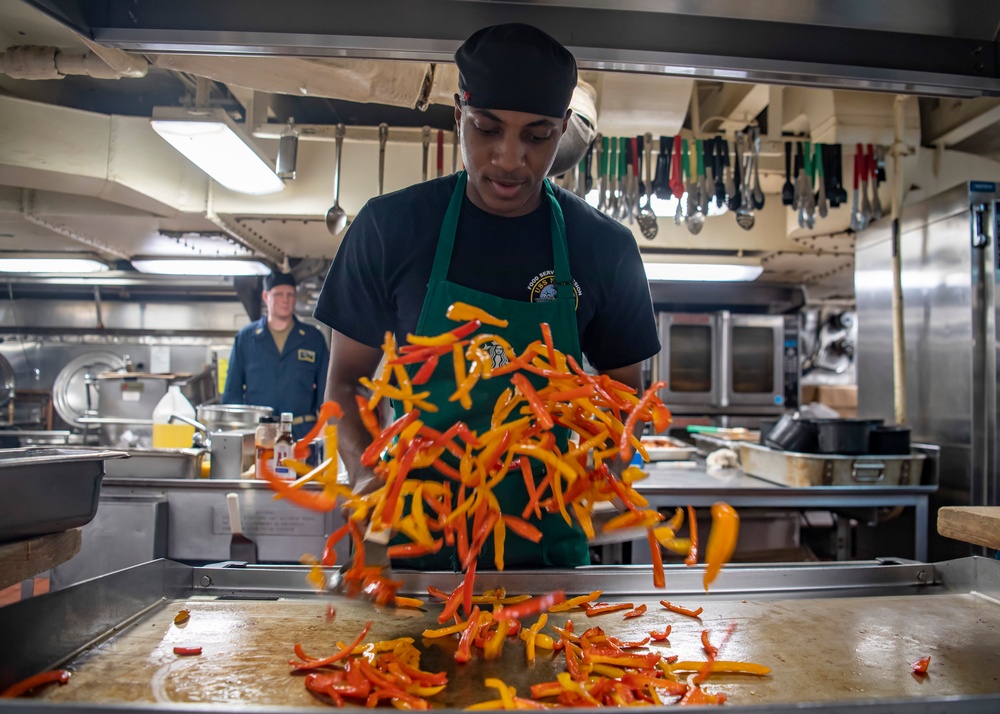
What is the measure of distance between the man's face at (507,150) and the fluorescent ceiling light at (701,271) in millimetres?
3992

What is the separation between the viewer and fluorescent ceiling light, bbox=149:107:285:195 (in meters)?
2.91

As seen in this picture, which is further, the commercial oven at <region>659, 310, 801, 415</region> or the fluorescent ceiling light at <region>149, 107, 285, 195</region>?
the commercial oven at <region>659, 310, 801, 415</region>

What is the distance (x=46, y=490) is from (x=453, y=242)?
0.93 metres

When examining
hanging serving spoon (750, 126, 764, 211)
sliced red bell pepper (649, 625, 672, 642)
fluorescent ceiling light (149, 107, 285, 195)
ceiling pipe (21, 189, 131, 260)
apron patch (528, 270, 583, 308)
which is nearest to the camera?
sliced red bell pepper (649, 625, 672, 642)

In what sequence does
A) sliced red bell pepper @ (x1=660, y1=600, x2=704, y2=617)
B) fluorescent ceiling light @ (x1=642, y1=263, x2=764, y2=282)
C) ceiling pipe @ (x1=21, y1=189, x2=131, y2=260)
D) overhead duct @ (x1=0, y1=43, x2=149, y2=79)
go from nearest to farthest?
sliced red bell pepper @ (x1=660, y1=600, x2=704, y2=617), overhead duct @ (x1=0, y1=43, x2=149, y2=79), ceiling pipe @ (x1=21, y1=189, x2=131, y2=260), fluorescent ceiling light @ (x1=642, y1=263, x2=764, y2=282)

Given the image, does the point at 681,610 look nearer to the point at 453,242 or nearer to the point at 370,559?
the point at 370,559

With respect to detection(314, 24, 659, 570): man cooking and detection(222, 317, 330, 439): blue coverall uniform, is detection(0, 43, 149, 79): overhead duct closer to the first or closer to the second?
detection(314, 24, 659, 570): man cooking

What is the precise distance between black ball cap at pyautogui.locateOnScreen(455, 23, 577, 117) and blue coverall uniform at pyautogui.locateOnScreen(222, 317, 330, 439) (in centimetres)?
336

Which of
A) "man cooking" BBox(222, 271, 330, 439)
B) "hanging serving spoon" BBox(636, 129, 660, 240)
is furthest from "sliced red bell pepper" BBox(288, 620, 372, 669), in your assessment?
"man cooking" BBox(222, 271, 330, 439)

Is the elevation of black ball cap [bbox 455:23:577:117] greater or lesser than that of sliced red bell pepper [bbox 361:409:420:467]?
greater

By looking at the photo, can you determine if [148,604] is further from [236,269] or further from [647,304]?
[236,269]

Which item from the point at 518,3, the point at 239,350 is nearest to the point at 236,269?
the point at 239,350

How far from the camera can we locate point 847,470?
2885mm

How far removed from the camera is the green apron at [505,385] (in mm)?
1399
